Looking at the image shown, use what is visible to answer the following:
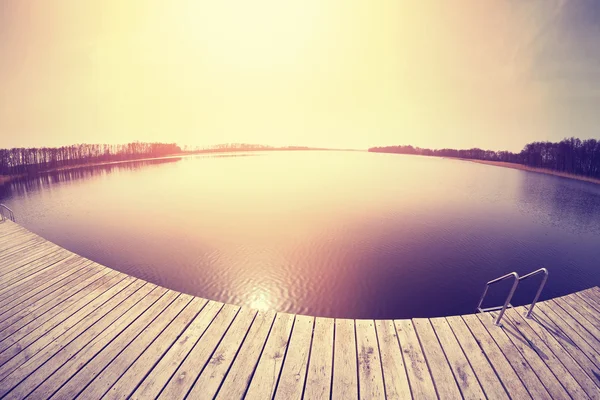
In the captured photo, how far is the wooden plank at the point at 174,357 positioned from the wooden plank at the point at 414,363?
4.02 metres

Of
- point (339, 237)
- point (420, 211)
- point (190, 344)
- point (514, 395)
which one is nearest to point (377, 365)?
point (514, 395)

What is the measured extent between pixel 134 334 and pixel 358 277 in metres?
11.2

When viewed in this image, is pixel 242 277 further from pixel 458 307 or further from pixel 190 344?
pixel 458 307

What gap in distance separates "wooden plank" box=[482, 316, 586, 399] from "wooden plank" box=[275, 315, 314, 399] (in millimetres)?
4081

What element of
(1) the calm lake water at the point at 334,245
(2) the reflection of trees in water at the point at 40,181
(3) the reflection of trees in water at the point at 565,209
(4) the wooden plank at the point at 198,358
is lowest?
(2) the reflection of trees in water at the point at 40,181

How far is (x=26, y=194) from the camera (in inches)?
1448

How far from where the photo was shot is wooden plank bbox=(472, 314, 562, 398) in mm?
4078

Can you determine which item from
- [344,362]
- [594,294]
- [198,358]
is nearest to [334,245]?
[594,294]

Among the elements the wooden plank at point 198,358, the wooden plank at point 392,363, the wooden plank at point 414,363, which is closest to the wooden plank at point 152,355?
the wooden plank at point 198,358

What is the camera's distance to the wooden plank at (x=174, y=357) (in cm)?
392

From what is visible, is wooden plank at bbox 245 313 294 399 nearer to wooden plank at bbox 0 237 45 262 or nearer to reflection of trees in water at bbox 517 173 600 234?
wooden plank at bbox 0 237 45 262

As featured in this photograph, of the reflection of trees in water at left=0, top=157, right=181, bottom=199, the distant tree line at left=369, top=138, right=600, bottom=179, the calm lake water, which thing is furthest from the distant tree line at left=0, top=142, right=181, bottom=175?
the distant tree line at left=369, top=138, right=600, bottom=179

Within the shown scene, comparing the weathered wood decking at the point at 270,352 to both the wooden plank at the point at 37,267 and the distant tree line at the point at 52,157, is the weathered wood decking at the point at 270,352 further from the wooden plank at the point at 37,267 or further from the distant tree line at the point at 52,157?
the distant tree line at the point at 52,157

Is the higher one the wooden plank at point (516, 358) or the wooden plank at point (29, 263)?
the wooden plank at point (516, 358)
